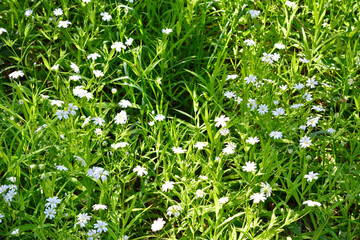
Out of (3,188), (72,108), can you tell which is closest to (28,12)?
(72,108)

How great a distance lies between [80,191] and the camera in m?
2.34

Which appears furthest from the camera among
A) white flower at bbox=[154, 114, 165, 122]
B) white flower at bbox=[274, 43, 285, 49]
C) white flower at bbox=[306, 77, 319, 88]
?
white flower at bbox=[274, 43, 285, 49]

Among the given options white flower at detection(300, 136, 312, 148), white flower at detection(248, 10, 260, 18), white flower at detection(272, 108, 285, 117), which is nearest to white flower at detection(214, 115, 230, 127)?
white flower at detection(272, 108, 285, 117)

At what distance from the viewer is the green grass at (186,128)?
210 centimetres

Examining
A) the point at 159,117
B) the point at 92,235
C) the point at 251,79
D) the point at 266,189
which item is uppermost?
the point at 251,79

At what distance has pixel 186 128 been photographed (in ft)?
8.26

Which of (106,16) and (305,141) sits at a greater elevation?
(106,16)

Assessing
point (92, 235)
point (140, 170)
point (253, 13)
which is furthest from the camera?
point (253, 13)

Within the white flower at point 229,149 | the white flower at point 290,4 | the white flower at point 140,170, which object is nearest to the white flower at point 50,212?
the white flower at point 140,170

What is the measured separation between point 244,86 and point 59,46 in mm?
1313

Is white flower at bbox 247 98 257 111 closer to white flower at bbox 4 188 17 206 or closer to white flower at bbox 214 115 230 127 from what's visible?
white flower at bbox 214 115 230 127

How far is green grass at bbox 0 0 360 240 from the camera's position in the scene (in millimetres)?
2102

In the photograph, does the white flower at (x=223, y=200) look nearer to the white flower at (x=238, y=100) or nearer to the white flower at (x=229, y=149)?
the white flower at (x=229, y=149)

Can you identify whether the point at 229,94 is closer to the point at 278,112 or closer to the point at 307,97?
the point at 278,112
